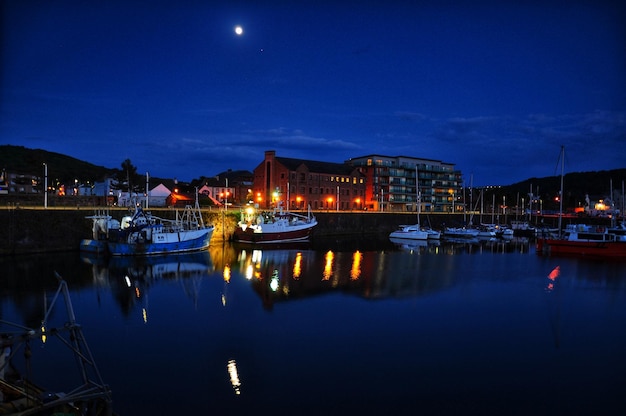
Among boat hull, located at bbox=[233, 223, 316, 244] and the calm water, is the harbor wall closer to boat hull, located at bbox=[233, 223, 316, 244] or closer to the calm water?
boat hull, located at bbox=[233, 223, 316, 244]

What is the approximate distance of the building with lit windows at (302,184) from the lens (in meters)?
86.9

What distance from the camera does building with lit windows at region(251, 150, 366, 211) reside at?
285 ft

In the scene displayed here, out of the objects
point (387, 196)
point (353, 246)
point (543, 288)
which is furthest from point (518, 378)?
point (387, 196)

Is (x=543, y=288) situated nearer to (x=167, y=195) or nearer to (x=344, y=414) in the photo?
(x=344, y=414)

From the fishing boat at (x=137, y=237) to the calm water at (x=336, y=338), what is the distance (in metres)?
4.92

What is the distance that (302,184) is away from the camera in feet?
290

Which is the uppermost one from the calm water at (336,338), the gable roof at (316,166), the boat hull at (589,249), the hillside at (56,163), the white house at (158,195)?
the hillside at (56,163)

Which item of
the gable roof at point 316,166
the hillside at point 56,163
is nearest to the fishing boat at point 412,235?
the gable roof at point 316,166

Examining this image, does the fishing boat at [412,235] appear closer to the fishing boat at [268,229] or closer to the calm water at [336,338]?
the fishing boat at [268,229]

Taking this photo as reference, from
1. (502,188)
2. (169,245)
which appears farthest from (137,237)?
(502,188)

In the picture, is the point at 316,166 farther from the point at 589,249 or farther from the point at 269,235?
the point at 589,249

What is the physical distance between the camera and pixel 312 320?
20.5m

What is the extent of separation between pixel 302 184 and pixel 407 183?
34.9 metres

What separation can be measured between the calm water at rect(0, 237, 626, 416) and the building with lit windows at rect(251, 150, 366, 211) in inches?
2042
